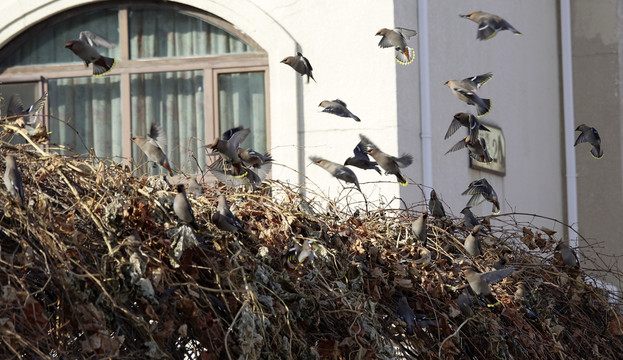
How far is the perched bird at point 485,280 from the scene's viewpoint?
462 cm

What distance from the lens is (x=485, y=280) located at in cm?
467

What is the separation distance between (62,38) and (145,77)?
2.41 ft

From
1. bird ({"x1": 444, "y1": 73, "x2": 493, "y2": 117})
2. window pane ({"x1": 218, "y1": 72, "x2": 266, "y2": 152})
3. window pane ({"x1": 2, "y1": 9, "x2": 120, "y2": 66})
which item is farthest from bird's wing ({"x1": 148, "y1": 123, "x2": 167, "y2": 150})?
window pane ({"x1": 2, "y1": 9, "x2": 120, "y2": 66})

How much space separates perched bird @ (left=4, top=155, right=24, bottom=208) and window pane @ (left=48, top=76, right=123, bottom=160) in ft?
18.6

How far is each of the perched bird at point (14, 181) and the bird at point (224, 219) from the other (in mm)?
739

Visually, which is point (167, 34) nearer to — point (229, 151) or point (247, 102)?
point (247, 102)

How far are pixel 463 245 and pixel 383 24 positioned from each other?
136 inches

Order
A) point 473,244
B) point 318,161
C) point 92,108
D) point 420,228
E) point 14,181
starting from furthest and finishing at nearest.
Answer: point 92,108 < point 318,161 < point 473,244 < point 420,228 < point 14,181

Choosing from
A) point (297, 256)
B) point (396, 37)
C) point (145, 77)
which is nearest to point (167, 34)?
point (145, 77)

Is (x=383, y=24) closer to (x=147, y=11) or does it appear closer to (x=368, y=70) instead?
(x=368, y=70)

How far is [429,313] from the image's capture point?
4574 millimetres

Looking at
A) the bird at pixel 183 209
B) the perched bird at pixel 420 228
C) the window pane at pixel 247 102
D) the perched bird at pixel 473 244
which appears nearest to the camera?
the bird at pixel 183 209

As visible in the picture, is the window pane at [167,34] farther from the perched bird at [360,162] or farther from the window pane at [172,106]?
the perched bird at [360,162]

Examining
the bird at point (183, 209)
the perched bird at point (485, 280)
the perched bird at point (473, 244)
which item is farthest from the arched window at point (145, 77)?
the bird at point (183, 209)
